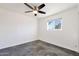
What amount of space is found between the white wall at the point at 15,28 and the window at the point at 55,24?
4.04 ft

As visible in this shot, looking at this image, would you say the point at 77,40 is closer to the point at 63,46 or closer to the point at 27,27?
the point at 63,46

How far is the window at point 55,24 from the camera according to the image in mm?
4308

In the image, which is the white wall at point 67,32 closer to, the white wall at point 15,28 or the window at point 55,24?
the window at point 55,24

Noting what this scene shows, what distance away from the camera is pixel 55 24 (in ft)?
15.4

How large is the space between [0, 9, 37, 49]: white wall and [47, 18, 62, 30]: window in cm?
123

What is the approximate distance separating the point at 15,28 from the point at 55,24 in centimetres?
236

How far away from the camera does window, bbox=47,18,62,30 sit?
4.31 metres

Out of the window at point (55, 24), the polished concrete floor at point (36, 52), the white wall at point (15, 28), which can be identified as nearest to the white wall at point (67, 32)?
the window at point (55, 24)

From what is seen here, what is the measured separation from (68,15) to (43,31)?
8.31 ft

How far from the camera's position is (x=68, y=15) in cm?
367

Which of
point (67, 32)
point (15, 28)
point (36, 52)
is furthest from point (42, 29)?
point (36, 52)

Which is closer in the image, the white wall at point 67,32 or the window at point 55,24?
the white wall at point 67,32

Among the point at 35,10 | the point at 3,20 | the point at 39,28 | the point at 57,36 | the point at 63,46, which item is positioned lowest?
the point at 63,46

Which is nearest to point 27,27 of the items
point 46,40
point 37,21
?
point 37,21
